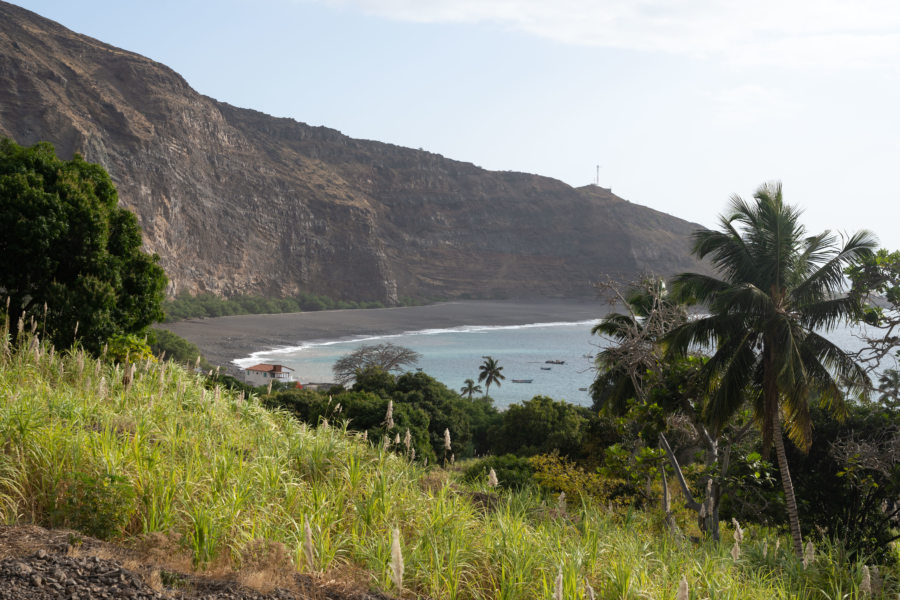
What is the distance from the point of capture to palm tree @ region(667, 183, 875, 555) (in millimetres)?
13000

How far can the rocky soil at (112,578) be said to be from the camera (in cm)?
403

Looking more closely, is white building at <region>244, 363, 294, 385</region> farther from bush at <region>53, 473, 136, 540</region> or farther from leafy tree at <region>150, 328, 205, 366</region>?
bush at <region>53, 473, 136, 540</region>

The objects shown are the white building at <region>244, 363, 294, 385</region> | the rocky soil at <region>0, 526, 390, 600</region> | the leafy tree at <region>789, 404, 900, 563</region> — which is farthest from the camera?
the white building at <region>244, 363, 294, 385</region>

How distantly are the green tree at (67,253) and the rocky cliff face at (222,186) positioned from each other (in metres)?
65.4

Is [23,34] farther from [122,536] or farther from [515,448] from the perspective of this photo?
[122,536]

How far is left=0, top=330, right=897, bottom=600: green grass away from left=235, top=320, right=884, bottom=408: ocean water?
50215 mm

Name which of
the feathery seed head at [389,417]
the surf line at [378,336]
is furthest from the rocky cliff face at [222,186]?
the feathery seed head at [389,417]

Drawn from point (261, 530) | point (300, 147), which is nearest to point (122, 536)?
point (261, 530)

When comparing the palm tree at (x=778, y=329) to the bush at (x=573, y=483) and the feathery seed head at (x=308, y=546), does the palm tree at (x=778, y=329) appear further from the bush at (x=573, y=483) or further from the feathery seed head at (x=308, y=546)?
the feathery seed head at (x=308, y=546)

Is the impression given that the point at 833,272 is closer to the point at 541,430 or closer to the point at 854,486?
the point at 854,486

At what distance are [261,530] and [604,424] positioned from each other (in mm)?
24345

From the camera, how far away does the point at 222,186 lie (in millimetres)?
134000

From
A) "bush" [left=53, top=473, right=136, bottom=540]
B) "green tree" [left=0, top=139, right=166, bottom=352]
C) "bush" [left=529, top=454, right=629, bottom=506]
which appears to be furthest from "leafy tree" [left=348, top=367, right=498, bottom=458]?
"bush" [left=53, top=473, right=136, bottom=540]

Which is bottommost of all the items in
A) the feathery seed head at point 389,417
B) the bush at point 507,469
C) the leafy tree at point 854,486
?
the bush at point 507,469
